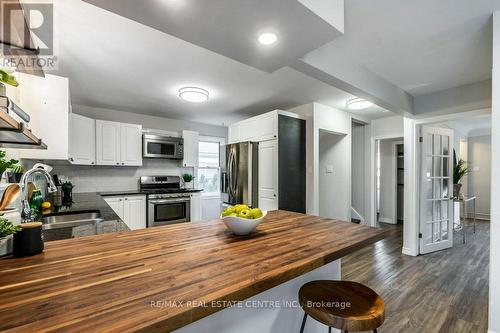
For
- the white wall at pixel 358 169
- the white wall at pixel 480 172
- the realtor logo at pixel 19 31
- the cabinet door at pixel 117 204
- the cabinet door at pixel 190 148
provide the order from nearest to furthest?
1. the realtor logo at pixel 19 31
2. the cabinet door at pixel 117 204
3. the cabinet door at pixel 190 148
4. the white wall at pixel 358 169
5. the white wall at pixel 480 172

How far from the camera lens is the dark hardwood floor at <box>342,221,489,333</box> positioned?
198cm

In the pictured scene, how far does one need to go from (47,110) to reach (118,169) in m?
2.29

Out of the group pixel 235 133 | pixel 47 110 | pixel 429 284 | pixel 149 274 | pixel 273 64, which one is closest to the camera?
pixel 149 274

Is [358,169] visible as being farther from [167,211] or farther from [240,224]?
[240,224]

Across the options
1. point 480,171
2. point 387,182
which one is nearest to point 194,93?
point 387,182

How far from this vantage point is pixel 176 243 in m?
1.15

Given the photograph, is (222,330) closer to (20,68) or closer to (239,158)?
(20,68)

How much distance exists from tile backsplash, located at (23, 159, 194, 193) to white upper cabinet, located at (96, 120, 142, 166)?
0.38 meters

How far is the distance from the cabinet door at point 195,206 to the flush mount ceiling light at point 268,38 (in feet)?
11.4

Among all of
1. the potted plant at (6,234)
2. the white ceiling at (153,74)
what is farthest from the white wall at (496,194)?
the potted plant at (6,234)

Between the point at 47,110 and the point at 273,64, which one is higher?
the point at 273,64

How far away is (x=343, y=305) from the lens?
108 centimetres

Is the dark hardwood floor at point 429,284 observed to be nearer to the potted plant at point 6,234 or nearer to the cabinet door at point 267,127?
the potted plant at point 6,234

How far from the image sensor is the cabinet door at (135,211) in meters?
3.81
